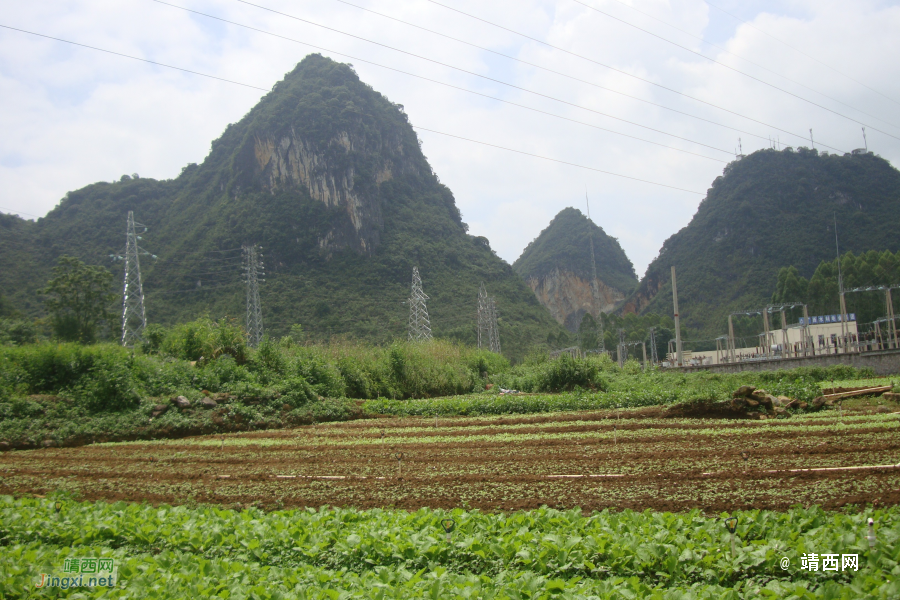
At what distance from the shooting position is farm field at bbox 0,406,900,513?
6.54 meters

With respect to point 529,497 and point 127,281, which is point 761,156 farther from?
point 529,497

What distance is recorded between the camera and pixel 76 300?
133ft

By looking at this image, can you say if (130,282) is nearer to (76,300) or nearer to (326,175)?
(76,300)

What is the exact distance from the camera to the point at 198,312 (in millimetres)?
57281

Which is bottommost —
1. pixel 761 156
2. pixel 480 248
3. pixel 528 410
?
pixel 528 410

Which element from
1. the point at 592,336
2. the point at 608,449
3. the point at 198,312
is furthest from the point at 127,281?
the point at 592,336

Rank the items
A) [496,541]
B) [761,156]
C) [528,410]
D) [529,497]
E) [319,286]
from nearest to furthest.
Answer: [496,541]
[529,497]
[528,410]
[319,286]
[761,156]

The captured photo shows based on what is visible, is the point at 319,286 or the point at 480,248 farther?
the point at 480,248

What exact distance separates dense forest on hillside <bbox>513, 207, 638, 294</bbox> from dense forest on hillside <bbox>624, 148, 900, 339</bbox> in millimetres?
26773

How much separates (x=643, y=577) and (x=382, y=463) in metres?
6.50

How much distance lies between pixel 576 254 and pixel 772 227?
45.4 m

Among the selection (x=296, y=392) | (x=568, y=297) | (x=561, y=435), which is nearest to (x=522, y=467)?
(x=561, y=435)

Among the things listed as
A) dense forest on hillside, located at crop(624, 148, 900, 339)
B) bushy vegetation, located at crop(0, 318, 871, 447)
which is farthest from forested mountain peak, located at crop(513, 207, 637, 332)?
bushy vegetation, located at crop(0, 318, 871, 447)

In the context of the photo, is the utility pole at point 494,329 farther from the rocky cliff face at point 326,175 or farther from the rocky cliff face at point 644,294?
the rocky cliff face at point 644,294
